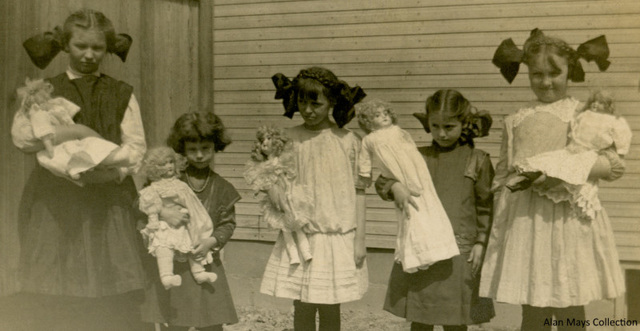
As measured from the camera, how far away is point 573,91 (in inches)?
216

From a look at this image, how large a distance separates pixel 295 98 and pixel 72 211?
1396mm

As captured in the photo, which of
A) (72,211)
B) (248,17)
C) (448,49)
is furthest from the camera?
(248,17)

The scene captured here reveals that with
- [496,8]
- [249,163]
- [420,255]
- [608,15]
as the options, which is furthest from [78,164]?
[608,15]

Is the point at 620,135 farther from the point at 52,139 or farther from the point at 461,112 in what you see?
the point at 52,139

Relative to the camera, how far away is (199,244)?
3838 millimetres

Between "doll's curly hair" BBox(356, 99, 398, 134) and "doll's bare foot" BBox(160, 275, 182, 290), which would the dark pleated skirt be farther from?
"doll's bare foot" BBox(160, 275, 182, 290)

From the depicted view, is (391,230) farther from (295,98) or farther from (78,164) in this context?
(78,164)

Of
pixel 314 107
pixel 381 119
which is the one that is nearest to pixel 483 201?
pixel 381 119

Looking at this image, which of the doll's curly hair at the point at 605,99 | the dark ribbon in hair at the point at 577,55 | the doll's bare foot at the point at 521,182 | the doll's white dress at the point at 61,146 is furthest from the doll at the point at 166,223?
the doll's curly hair at the point at 605,99

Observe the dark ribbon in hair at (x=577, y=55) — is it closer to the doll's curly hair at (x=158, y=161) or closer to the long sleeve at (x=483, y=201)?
the long sleeve at (x=483, y=201)

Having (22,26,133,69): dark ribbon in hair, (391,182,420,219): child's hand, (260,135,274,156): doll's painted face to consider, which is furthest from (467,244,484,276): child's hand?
(22,26,133,69): dark ribbon in hair

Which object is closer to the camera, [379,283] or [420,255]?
[420,255]

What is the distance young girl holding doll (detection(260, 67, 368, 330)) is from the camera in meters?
3.93

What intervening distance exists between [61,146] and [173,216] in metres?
0.68
